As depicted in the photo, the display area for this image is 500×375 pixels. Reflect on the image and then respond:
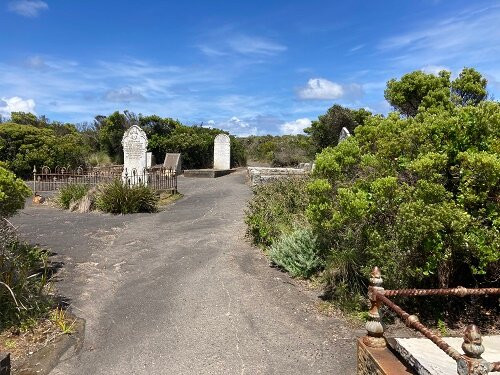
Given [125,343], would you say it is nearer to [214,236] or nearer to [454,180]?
[454,180]

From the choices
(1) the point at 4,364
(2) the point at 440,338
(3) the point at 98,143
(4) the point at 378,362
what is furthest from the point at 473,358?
(3) the point at 98,143

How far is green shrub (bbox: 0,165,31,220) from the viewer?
6.55 meters

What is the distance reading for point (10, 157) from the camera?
2384cm

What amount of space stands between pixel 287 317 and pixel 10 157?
2243 centimetres

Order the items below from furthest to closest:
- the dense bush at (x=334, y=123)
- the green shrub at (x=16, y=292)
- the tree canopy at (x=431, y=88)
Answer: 1. the dense bush at (x=334, y=123)
2. the tree canopy at (x=431, y=88)
3. the green shrub at (x=16, y=292)

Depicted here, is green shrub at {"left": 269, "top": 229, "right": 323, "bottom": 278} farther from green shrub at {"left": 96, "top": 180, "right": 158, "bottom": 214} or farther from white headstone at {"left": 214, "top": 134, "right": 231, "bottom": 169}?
white headstone at {"left": 214, "top": 134, "right": 231, "bottom": 169}

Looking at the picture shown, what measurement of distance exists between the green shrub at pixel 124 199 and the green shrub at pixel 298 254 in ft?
21.6

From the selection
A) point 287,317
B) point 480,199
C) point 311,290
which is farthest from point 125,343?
point 480,199

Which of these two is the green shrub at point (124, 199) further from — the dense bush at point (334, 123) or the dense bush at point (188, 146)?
the dense bush at point (188, 146)

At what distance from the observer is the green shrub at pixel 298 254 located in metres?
7.66

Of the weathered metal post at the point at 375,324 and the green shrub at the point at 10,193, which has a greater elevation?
the green shrub at the point at 10,193

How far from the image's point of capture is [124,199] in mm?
13586

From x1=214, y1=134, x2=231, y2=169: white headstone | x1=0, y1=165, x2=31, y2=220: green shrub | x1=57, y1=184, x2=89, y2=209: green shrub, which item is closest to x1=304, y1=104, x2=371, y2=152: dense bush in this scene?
x1=214, y1=134, x2=231, y2=169: white headstone

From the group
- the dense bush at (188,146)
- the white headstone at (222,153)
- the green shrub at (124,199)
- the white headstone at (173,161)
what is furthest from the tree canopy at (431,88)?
the dense bush at (188,146)
